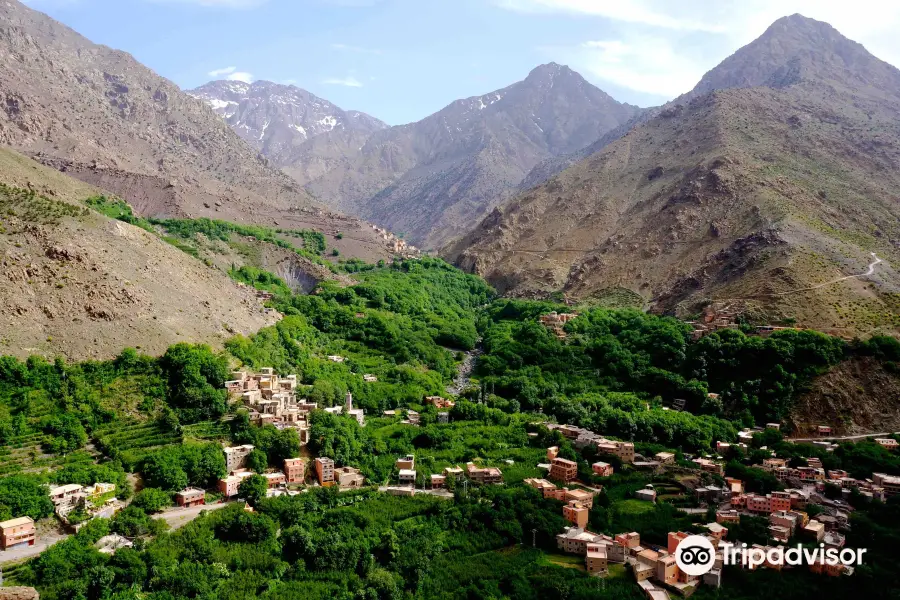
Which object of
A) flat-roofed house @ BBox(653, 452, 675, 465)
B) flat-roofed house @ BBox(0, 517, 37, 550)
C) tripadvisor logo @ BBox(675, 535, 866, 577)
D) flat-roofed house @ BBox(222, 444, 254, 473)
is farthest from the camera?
flat-roofed house @ BBox(653, 452, 675, 465)

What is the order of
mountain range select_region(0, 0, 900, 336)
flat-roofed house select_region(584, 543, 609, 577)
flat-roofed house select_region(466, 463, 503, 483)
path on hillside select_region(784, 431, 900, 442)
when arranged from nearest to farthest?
flat-roofed house select_region(584, 543, 609, 577) < flat-roofed house select_region(466, 463, 503, 483) < path on hillside select_region(784, 431, 900, 442) < mountain range select_region(0, 0, 900, 336)

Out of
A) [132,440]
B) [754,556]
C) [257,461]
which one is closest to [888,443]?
[754,556]

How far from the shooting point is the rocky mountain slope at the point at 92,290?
1284 inches

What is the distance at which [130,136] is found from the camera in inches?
4119

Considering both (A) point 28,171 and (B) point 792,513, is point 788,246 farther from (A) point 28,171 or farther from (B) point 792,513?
(A) point 28,171

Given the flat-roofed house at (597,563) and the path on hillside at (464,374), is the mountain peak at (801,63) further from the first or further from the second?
the flat-roofed house at (597,563)

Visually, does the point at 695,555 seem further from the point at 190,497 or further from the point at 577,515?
the point at 190,497

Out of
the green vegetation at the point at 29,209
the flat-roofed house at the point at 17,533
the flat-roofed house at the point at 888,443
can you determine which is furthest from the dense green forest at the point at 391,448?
the green vegetation at the point at 29,209

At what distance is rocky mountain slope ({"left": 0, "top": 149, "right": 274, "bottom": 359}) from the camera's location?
32.6 metres

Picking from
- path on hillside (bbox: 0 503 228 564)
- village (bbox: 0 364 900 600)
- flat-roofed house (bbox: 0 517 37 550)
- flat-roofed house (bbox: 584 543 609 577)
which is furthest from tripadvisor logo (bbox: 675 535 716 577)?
flat-roofed house (bbox: 0 517 37 550)

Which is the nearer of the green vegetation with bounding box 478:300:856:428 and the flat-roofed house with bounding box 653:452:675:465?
the flat-roofed house with bounding box 653:452:675:465

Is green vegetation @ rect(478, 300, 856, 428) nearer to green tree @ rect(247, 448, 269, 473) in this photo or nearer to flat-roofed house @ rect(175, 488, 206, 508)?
green tree @ rect(247, 448, 269, 473)

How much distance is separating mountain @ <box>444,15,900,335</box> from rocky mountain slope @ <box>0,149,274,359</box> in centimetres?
3821

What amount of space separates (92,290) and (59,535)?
1476 centimetres
